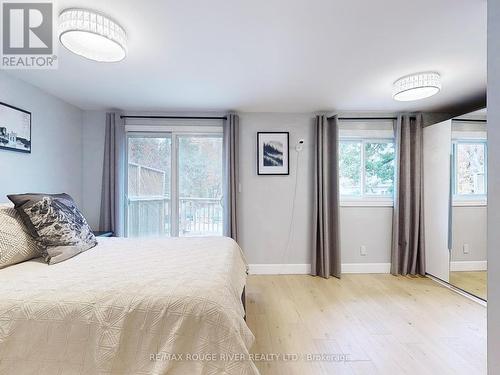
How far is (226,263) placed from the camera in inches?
65.4

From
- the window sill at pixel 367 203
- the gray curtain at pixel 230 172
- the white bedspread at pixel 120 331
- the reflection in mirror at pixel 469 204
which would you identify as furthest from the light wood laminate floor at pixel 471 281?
the white bedspread at pixel 120 331

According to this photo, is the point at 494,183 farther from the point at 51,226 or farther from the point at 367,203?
the point at 51,226

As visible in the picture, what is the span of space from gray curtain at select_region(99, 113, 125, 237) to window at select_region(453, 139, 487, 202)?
4126 mm

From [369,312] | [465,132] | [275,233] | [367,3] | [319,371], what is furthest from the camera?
[275,233]

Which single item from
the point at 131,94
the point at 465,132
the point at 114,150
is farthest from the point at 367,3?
the point at 114,150

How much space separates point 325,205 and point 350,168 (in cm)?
75

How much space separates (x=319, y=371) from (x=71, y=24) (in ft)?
8.66

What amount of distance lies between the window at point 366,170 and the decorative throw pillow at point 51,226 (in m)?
3.16

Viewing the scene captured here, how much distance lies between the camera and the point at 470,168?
8.79ft

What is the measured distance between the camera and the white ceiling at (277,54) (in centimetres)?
144

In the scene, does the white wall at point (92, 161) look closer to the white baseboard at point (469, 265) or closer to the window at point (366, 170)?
the window at point (366, 170)

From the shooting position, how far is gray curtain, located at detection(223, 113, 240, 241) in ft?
10.8

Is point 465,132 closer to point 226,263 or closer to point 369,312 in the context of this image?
point 369,312

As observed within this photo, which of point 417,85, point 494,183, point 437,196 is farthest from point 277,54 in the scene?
point 437,196
